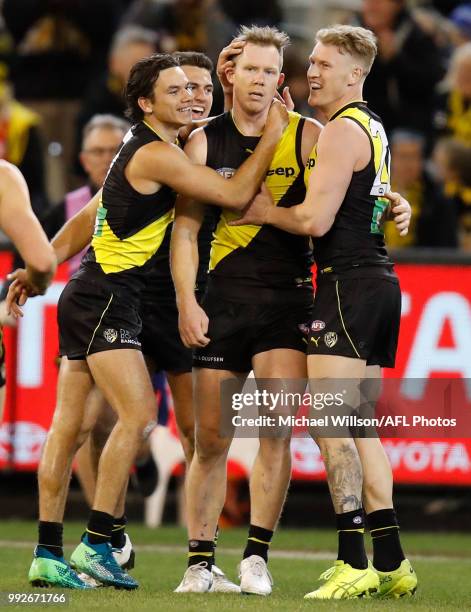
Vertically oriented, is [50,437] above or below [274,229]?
below

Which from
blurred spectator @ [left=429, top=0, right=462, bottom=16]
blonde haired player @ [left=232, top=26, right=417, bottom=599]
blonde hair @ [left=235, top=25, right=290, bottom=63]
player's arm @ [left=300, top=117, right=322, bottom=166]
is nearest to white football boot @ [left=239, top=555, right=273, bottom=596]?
blonde haired player @ [left=232, top=26, right=417, bottom=599]

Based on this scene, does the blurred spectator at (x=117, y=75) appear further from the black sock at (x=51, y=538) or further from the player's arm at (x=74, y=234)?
the black sock at (x=51, y=538)

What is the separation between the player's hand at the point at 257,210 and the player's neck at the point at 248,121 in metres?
0.33

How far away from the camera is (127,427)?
677cm

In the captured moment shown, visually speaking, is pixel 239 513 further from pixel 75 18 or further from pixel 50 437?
pixel 75 18

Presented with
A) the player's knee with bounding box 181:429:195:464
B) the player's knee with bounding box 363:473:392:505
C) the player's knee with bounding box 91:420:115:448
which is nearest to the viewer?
the player's knee with bounding box 363:473:392:505

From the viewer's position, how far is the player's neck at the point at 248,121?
7.07 metres

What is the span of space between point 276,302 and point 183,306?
0.46 metres

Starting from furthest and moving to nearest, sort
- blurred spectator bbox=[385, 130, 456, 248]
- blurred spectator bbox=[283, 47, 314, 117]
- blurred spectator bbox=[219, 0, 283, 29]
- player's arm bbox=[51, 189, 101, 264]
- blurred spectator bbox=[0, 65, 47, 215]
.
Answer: blurred spectator bbox=[219, 0, 283, 29] < blurred spectator bbox=[0, 65, 47, 215] < blurred spectator bbox=[283, 47, 314, 117] < blurred spectator bbox=[385, 130, 456, 248] < player's arm bbox=[51, 189, 101, 264]

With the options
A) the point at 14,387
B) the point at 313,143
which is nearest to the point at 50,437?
the point at 313,143

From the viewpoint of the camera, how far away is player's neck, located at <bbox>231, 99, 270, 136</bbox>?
279 inches

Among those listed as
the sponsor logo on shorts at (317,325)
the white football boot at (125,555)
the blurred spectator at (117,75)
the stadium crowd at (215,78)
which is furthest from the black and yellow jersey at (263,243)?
the blurred spectator at (117,75)

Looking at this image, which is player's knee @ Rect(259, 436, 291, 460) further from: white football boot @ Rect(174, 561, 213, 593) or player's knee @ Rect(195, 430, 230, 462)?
white football boot @ Rect(174, 561, 213, 593)

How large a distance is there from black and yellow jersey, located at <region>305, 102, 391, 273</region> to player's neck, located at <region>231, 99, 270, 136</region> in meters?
0.35
